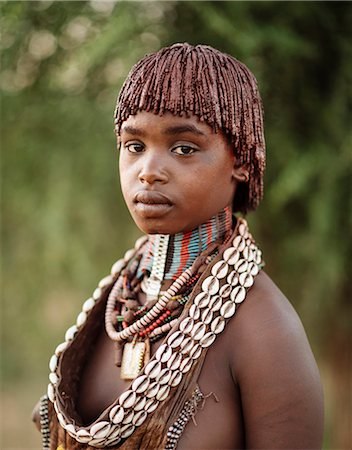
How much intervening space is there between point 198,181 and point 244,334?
13.9 inches

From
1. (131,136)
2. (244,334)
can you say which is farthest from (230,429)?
(131,136)

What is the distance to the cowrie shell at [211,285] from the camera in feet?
4.74

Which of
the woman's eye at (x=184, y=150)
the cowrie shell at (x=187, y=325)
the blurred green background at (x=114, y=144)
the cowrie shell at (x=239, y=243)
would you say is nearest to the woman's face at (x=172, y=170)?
the woman's eye at (x=184, y=150)

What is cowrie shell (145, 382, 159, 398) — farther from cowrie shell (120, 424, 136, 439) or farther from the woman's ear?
the woman's ear

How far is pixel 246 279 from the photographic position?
1483 mm

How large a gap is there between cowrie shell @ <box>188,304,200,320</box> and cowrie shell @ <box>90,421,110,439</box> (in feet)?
0.96

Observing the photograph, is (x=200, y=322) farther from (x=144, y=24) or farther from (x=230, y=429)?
(x=144, y=24)

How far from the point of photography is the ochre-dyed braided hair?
1.40 m

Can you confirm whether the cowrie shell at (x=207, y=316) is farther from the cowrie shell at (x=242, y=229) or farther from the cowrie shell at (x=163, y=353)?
the cowrie shell at (x=242, y=229)

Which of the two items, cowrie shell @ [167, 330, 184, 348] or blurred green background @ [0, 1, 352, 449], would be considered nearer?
cowrie shell @ [167, 330, 184, 348]

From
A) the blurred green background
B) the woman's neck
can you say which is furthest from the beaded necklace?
the blurred green background

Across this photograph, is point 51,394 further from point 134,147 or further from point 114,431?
point 134,147

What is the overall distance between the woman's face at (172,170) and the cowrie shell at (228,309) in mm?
200

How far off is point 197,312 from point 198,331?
42 mm
